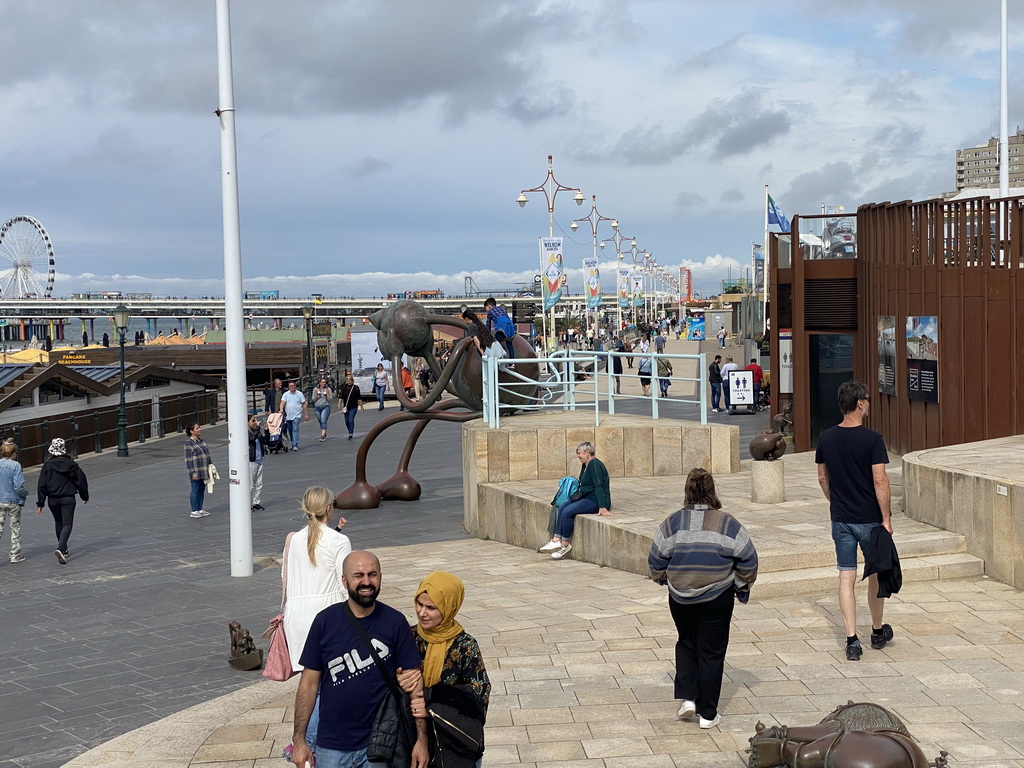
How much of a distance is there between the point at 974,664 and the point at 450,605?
407cm

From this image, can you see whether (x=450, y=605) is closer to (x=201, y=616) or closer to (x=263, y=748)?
(x=263, y=748)

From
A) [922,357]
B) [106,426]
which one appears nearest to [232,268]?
[922,357]

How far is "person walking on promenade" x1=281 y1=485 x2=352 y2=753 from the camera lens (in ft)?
17.6

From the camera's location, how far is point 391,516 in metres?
15.7

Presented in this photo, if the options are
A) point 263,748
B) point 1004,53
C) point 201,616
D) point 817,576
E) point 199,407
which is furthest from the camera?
point 199,407

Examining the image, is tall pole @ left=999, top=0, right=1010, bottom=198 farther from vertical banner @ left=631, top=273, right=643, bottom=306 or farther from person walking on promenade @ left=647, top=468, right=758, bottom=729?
vertical banner @ left=631, top=273, right=643, bottom=306

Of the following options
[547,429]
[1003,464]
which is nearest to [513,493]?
[547,429]

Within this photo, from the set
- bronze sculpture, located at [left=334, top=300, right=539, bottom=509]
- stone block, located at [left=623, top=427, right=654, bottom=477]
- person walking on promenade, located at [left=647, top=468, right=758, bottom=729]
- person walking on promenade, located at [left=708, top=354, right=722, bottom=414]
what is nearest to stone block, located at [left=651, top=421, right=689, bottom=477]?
stone block, located at [left=623, top=427, right=654, bottom=477]

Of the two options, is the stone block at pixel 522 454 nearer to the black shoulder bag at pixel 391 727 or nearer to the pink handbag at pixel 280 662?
the pink handbag at pixel 280 662

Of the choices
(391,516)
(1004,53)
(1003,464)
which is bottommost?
(391,516)

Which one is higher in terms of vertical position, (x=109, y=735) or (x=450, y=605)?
(x=450, y=605)

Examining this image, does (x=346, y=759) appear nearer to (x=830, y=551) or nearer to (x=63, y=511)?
(x=830, y=551)

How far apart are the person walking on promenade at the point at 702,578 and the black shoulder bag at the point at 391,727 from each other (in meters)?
2.07

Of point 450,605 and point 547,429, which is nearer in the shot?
point 450,605
